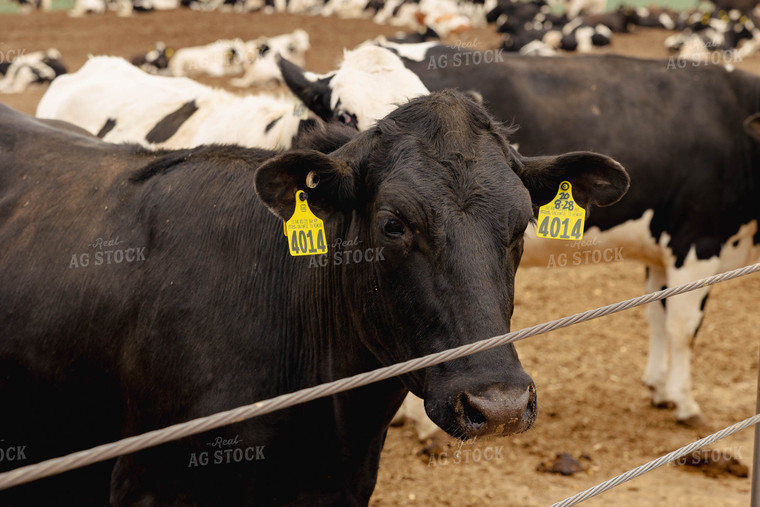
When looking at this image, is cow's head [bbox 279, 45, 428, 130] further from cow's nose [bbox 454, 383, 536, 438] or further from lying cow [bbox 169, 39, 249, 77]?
lying cow [bbox 169, 39, 249, 77]

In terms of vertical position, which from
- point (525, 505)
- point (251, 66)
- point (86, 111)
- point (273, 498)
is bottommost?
point (251, 66)

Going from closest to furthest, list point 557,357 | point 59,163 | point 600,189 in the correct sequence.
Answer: point 600,189
point 59,163
point 557,357

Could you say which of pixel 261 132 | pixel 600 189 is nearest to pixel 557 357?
pixel 261 132

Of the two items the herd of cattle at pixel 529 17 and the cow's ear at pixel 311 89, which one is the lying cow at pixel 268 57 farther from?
the cow's ear at pixel 311 89

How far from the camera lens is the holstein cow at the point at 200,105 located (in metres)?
4.73

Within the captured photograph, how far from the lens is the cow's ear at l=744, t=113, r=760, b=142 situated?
5746mm

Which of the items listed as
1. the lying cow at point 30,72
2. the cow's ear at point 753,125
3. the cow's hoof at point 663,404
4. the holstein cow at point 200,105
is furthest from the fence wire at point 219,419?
the lying cow at point 30,72

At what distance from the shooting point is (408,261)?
248 centimetres

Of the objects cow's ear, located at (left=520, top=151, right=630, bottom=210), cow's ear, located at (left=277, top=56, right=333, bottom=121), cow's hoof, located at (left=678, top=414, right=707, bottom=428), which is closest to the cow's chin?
cow's ear, located at (left=520, top=151, right=630, bottom=210)

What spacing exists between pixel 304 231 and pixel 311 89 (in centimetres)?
245

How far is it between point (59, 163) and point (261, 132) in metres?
1.95

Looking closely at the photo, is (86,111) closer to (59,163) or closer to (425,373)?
(59,163)

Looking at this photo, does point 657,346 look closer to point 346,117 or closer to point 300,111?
point 346,117

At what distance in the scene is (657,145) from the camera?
5922 millimetres
